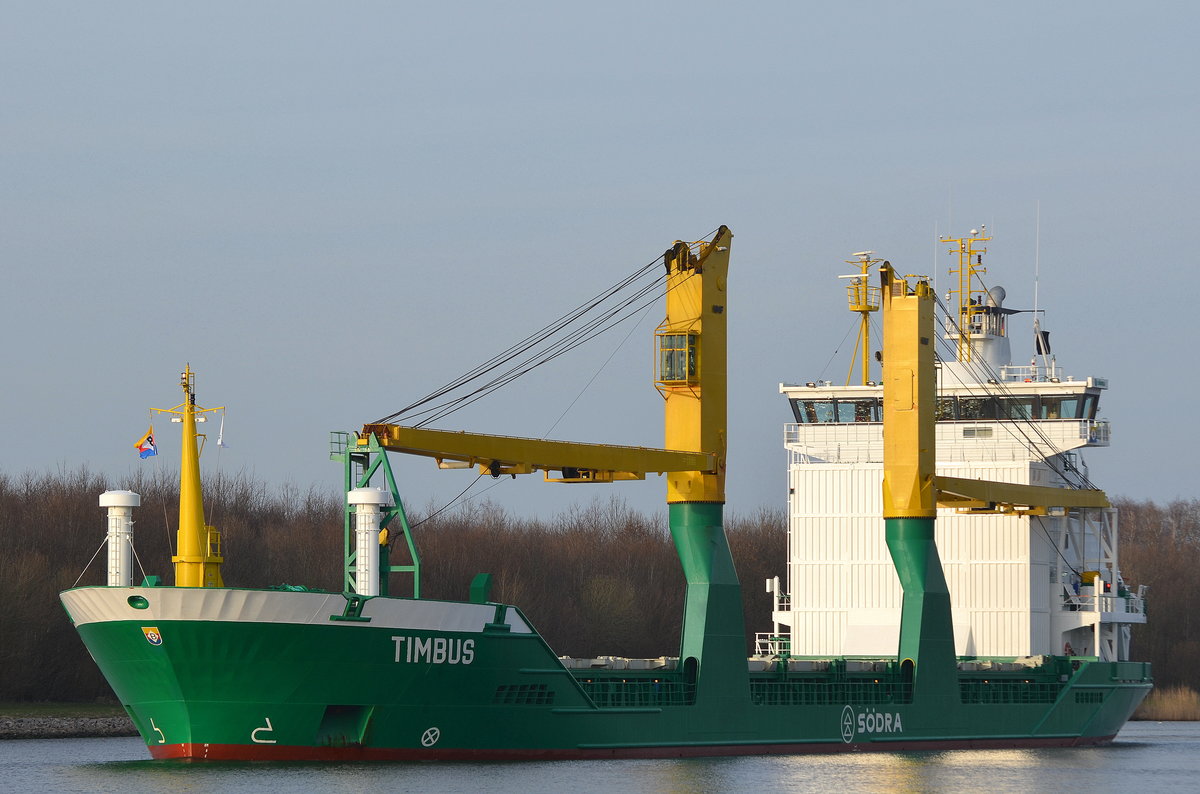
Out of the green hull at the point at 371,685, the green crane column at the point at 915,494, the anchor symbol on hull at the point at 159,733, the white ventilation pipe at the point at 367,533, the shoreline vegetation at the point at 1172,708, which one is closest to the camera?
the green hull at the point at 371,685

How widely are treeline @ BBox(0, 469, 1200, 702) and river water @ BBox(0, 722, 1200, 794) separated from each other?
547 inches

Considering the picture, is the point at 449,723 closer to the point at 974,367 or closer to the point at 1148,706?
the point at 974,367

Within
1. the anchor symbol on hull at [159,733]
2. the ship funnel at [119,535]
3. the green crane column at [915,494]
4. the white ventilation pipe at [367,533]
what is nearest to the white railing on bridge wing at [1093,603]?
the green crane column at [915,494]

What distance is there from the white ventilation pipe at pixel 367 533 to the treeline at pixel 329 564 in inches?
865

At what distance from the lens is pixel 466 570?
65.1m

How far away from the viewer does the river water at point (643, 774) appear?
25656 mm

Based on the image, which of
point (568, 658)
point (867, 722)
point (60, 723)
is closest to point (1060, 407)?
point (867, 722)

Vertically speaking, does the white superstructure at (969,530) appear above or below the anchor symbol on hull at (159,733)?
above

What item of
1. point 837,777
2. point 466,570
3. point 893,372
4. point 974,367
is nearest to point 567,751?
point 837,777

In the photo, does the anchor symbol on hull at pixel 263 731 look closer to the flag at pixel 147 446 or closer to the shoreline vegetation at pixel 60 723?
the flag at pixel 147 446

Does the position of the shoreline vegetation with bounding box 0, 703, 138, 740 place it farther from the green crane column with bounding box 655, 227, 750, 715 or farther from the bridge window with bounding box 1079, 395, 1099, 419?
the bridge window with bounding box 1079, 395, 1099, 419

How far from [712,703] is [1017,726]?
8.88 meters

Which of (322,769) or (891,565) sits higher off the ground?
(891,565)

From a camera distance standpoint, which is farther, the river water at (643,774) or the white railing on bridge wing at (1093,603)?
the white railing on bridge wing at (1093,603)
